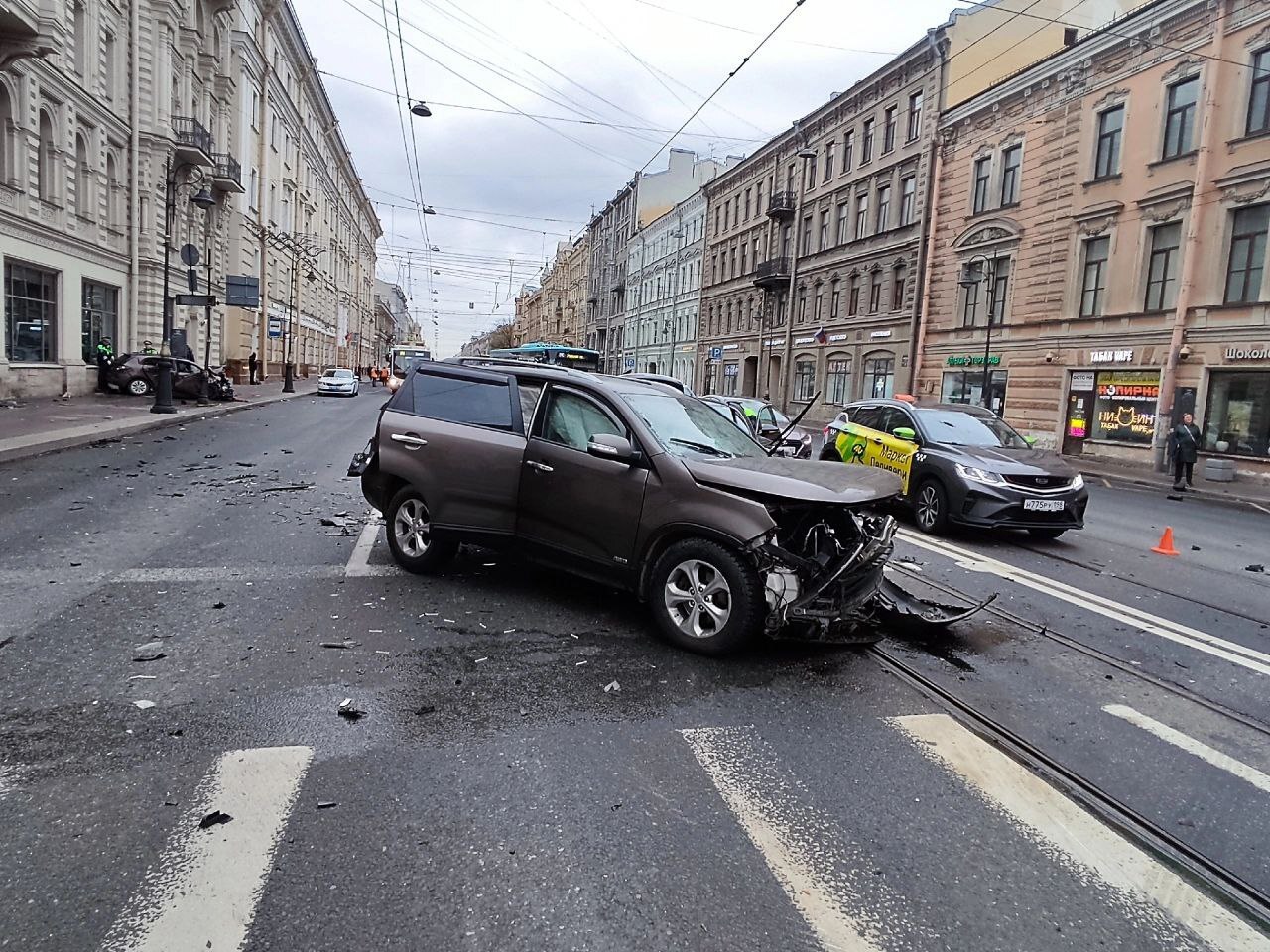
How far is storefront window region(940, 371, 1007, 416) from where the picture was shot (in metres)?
28.0

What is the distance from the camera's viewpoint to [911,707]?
14.0 ft

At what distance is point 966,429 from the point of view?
10297 mm

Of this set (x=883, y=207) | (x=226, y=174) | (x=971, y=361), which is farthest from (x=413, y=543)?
(x=226, y=174)

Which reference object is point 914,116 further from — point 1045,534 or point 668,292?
point 668,292

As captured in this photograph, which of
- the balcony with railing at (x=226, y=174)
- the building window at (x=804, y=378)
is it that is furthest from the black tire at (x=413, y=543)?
the building window at (x=804, y=378)

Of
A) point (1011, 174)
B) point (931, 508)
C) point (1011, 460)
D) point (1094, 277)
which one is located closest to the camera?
point (1011, 460)

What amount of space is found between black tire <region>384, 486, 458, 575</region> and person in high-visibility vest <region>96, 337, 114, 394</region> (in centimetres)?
2519

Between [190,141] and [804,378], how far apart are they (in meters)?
29.0

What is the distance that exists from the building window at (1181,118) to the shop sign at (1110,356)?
5.40 metres

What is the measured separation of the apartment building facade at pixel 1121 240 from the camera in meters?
20.4

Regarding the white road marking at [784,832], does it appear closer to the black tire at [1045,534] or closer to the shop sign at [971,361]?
the black tire at [1045,534]

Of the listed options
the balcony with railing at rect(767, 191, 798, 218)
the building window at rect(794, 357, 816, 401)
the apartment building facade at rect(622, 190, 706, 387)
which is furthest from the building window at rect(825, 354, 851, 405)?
the apartment building facade at rect(622, 190, 706, 387)

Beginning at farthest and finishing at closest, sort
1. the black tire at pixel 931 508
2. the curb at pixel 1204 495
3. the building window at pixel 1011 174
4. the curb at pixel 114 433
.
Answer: the building window at pixel 1011 174 < the curb at pixel 1204 495 < the curb at pixel 114 433 < the black tire at pixel 931 508

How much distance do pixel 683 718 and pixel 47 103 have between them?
1104 inches
